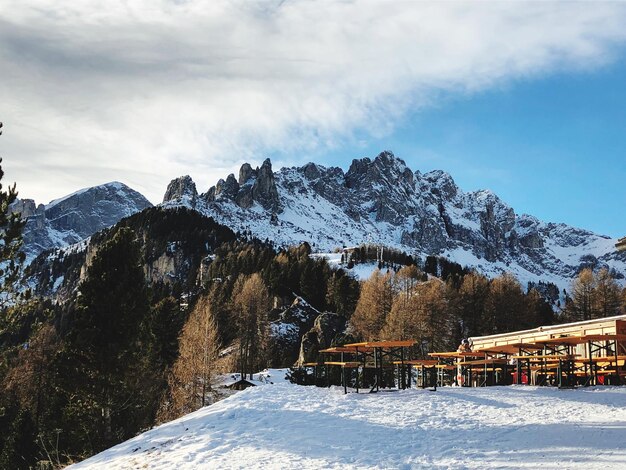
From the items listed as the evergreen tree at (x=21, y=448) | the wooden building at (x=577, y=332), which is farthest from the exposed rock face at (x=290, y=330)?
the evergreen tree at (x=21, y=448)

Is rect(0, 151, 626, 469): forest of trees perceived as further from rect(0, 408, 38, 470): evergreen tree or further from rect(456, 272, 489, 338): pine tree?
rect(456, 272, 489, 338): pine tree

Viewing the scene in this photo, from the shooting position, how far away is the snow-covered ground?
37.4 ft

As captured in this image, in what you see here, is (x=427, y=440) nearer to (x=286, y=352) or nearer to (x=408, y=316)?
(x=408, y=316)

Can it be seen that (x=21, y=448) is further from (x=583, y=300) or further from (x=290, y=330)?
(x=583, y=300)

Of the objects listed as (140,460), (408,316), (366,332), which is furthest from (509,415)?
(366,332)

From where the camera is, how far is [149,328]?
2695cm

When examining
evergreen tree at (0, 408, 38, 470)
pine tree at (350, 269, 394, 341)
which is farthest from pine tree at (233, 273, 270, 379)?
evergreen tree at (0, 408, 38, 470)

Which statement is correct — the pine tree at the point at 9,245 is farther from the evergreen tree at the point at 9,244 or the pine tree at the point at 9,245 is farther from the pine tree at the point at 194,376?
the pine tree at the point at 194,376

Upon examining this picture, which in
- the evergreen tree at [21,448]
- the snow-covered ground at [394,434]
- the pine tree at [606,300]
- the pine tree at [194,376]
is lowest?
the evergreen tree at [21,448]

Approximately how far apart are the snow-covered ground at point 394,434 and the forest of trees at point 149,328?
759 cm

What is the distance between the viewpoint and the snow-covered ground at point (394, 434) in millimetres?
11414

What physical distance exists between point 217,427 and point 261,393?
4.91 meters

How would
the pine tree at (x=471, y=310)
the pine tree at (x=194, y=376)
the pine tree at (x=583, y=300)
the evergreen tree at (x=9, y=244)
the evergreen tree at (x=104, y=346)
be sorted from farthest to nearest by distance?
the pine tree at (x=471, y=310) < the pine tree at (x=583, y=300) < the pine tree at (x=194, y=376) < the evergreen tree at (x=104, y=346) < the evergreen tree at (x=9, y=244)

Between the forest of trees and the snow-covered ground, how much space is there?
299 inches
